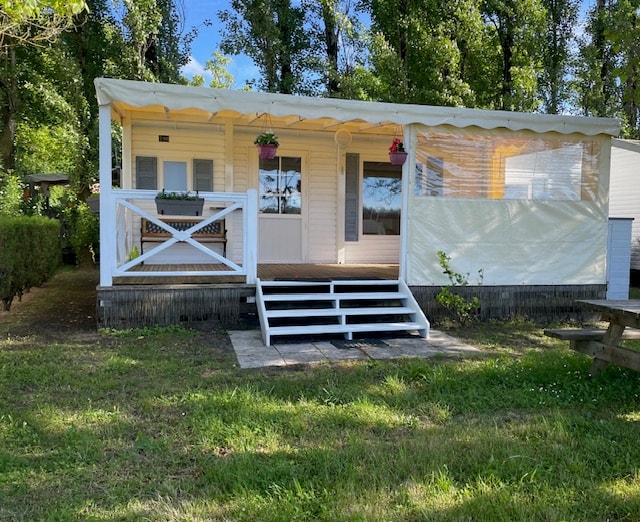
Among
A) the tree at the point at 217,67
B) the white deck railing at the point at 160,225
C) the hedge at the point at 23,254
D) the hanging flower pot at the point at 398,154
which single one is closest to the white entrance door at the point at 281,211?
the white deck railing at the point at 160,225

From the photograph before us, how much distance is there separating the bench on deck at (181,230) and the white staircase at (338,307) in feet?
6.37

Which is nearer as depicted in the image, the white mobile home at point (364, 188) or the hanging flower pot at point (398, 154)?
the white mobile home at point (364, 188)

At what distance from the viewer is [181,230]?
7.88m

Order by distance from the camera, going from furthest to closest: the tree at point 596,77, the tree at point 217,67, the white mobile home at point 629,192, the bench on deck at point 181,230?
1. the tree at point 217,67
2. the tree at point 596,77
3. the white mobile home at point 629,192
4. the bench on deck at point 181,230

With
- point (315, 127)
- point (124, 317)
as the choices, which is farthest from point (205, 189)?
point (124, 317)

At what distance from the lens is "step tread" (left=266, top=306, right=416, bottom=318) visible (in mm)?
5714

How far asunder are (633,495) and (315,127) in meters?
6.77

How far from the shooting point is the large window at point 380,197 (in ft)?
29.1

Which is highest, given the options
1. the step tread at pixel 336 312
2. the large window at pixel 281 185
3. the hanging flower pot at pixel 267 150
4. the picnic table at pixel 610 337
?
the hanging flower pot at pixel 267 150

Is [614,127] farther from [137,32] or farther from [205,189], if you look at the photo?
[137,32]

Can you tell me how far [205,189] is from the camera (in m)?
8.12

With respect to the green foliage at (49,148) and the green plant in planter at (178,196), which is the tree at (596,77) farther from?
the green foliage at (49,148)

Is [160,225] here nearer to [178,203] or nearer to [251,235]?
[178,203]

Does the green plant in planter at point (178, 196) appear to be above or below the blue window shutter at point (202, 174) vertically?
below
